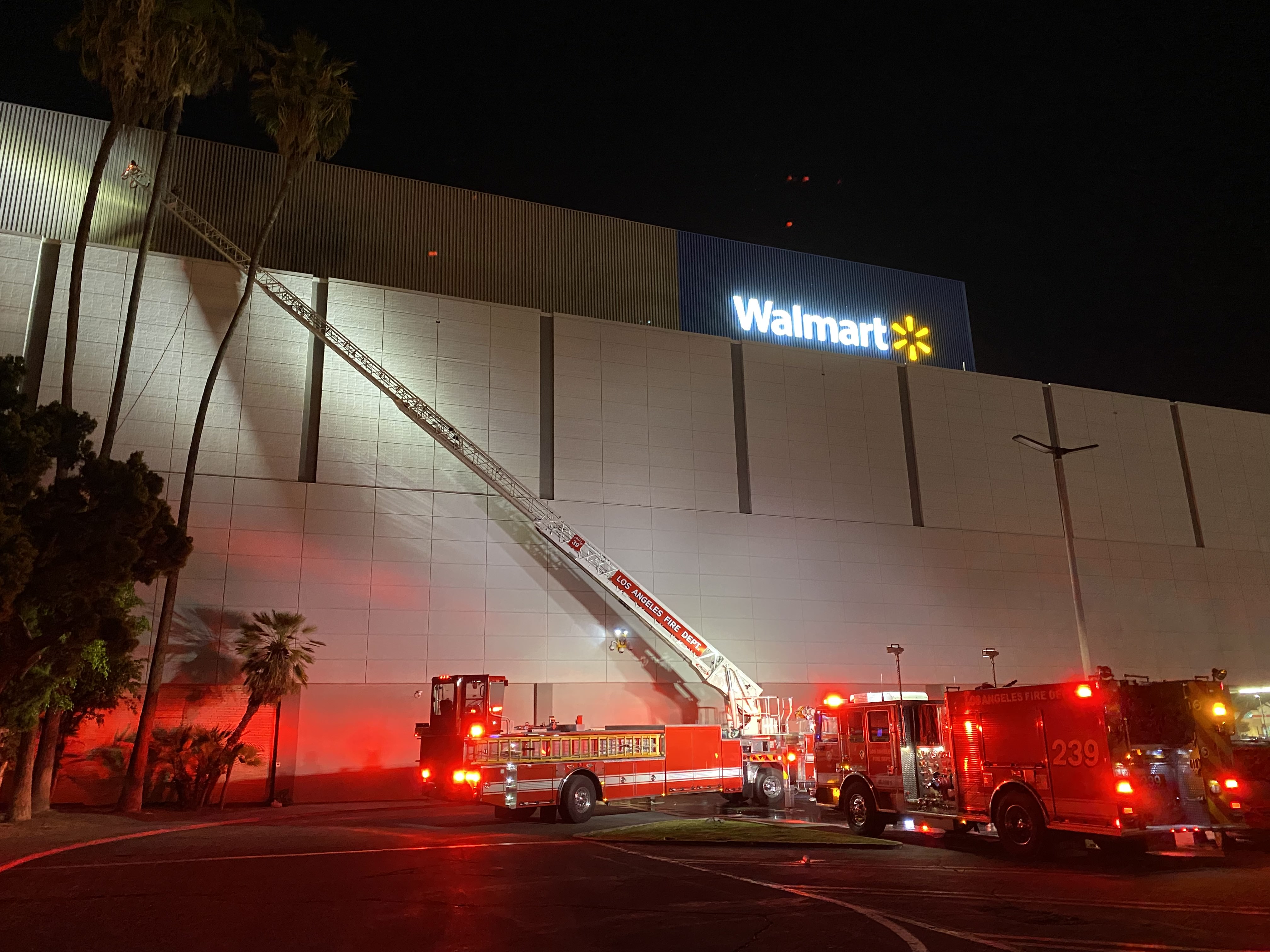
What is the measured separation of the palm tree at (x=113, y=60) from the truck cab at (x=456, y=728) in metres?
11.2

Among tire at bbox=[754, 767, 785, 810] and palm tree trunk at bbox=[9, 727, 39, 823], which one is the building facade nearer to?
palm tree trunk at bbox=[9, 727, 39, 823]

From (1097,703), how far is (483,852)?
400 inches

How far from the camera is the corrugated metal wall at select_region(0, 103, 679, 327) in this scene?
3123 cm

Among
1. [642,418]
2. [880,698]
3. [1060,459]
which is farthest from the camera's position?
[642,418]

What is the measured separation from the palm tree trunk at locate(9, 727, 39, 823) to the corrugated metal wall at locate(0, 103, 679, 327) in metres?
18.4

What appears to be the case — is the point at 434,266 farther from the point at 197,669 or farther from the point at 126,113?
the point at 197,669

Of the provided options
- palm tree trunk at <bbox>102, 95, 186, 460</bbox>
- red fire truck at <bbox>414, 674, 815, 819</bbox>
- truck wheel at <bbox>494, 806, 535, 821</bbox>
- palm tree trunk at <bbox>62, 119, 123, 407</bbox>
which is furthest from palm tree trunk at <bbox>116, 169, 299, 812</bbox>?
truck wheel at <bbox>494, 806, 535, 821</bbox>

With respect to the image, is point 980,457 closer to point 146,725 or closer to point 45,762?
point 146,725

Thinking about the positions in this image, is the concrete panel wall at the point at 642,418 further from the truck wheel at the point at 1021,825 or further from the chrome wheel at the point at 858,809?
the truck wheel at the point at 1021,825

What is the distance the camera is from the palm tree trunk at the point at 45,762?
21.1 metres

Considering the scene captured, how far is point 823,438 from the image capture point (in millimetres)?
38250

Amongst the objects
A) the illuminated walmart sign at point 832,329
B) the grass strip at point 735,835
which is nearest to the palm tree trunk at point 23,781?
the grass strip at point 735,835

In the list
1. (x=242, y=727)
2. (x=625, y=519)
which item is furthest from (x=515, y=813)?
(x=625, y=519)

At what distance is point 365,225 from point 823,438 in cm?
2066
